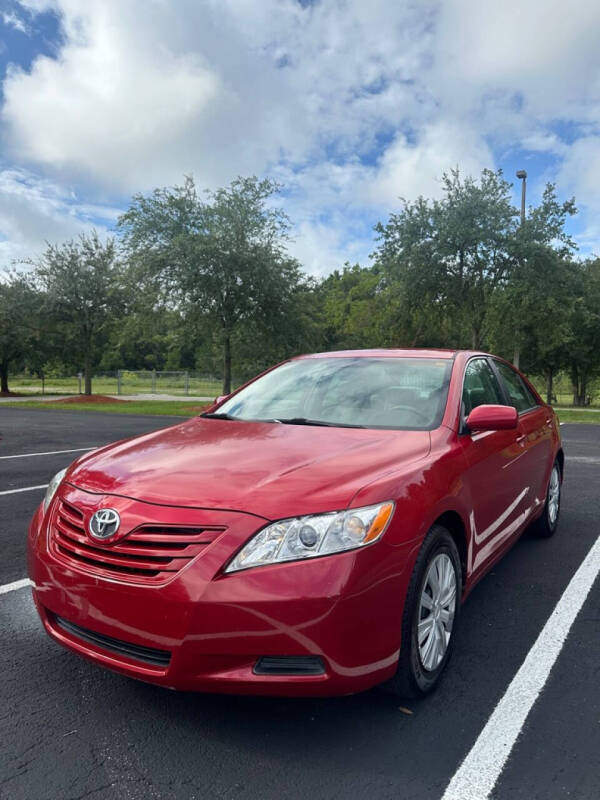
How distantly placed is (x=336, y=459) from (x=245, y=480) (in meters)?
0.45

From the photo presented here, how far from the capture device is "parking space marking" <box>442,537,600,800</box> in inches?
87.0

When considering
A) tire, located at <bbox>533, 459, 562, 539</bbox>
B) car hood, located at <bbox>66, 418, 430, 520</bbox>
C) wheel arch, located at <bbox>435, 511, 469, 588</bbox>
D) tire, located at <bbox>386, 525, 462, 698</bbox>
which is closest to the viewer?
car hood, located at <bbox>66, 418, 430, 520</bbox>

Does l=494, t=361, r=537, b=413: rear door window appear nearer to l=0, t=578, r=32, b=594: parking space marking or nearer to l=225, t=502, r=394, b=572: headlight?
l=225, t=502, r=394, b=572: headlight

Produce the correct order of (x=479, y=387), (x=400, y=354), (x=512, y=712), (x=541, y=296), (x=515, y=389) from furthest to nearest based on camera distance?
1. (x=541, y=296)
2. (x=515, y=389)
3. (x=400, y=354)
4. (x=479, y=387)
5. (x=512, y=712)

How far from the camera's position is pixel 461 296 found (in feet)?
73.3

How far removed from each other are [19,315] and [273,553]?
33.8 m

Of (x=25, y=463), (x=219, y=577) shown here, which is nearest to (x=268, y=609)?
(x=219, y=577)

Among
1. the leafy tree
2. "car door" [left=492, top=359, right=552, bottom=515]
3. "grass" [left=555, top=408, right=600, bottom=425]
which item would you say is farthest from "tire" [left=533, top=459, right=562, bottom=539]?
the leafy tree

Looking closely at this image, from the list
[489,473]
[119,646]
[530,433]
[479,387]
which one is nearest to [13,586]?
[119,646]

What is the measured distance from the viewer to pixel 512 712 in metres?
→ 2.68

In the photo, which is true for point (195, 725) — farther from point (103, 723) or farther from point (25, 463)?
point (25, 463)

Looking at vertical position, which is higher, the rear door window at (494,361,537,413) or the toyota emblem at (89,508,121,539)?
the rear door window at (494,361,537,413)

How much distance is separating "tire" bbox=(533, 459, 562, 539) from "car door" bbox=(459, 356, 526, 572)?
1008 millimetres

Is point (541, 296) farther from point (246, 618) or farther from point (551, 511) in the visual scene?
point (246, 618)
